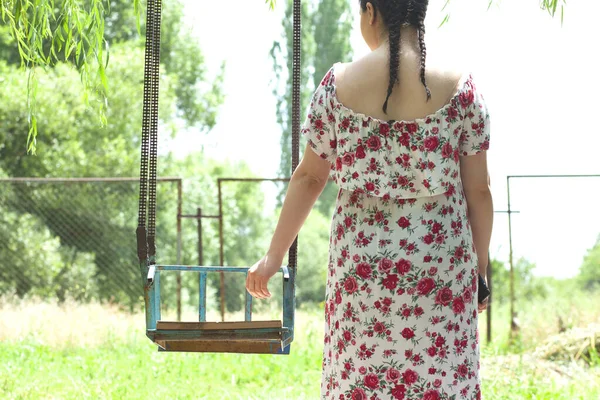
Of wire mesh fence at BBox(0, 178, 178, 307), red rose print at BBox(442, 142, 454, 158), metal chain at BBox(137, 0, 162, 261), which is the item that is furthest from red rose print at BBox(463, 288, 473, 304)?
wire mesh fence at BBox(0, 178, 178, 307)

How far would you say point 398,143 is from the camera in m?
2.07

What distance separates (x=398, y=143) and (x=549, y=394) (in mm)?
2846

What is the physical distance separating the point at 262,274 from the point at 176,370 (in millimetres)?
3249

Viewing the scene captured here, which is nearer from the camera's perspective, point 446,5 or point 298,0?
point 298,0

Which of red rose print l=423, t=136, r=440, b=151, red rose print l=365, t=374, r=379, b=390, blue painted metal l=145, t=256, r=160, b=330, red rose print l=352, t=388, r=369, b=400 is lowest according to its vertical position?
red rose print l=352, t=388, r=369, b=400

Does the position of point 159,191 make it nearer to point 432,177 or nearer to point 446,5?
point 446,5

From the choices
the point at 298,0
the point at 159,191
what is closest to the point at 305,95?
the point at 159,191

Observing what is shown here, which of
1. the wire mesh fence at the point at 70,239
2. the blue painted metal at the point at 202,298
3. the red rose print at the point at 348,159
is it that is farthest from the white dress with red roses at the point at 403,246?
the wire mesh fence at the point at 70,239

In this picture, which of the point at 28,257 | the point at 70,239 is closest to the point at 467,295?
the point at 28,257

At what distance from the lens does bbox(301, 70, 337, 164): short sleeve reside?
7.00 feet

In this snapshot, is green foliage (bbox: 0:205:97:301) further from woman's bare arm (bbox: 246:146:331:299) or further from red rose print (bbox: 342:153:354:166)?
red rose print (bbox: 342:153:354:166)

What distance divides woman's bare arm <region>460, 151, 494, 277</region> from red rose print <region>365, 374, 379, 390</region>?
0.48 m

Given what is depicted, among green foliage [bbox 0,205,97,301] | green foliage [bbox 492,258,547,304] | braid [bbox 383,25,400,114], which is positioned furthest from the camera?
green foliage [bbox 492,258,547,304]

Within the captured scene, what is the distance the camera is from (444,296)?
2.11m
